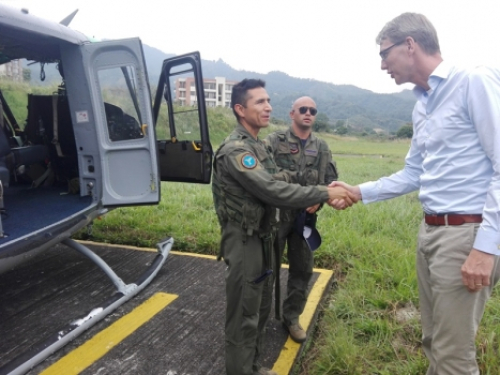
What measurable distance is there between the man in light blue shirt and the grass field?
95cm

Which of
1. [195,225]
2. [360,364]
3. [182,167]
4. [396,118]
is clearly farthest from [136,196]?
[396,118]

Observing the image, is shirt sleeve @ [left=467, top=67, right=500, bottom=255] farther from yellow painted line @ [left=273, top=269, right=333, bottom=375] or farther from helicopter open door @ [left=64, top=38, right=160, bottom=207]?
helicopter open door @ [left=64, top=38, right=160, bottom=207]

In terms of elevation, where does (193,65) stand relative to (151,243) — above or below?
above

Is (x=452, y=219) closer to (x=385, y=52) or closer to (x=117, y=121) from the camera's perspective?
(x=385, y=52)

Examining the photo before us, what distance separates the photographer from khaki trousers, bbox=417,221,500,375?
1775 millimetres

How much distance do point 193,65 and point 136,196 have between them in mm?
1421

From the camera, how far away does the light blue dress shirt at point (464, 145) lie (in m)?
1.62

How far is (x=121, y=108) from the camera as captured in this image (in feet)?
13.5

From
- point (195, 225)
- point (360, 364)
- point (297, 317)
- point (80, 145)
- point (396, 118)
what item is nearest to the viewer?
point (360, 364)

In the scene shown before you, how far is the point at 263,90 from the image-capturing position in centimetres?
237

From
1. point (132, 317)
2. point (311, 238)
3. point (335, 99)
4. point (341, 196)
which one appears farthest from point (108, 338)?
point (335, 99)

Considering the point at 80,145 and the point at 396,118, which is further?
the point at 396,118

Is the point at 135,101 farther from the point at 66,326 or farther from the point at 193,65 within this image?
the point at 66,326

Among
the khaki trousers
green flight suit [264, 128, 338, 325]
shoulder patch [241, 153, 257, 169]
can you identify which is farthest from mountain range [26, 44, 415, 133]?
the khaki trousers
